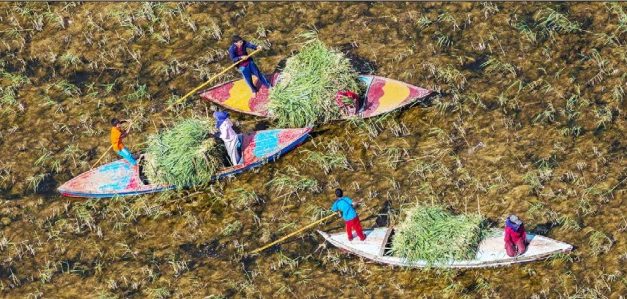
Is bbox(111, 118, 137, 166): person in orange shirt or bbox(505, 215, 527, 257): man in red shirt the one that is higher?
bbox(111, 118, 137, 166): person in orange shirt

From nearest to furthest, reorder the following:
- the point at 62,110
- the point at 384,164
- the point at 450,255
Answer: the point at 450,255, the point at 384,164, the point at 62,110

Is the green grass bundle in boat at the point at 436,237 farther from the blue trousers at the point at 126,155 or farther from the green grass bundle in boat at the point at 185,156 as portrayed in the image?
the blue trousers at the point at 126,155

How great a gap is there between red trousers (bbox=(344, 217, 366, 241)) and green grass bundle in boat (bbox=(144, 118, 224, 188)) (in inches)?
122

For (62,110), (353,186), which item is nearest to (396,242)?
(353,186)

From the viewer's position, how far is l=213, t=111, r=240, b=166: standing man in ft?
67.5

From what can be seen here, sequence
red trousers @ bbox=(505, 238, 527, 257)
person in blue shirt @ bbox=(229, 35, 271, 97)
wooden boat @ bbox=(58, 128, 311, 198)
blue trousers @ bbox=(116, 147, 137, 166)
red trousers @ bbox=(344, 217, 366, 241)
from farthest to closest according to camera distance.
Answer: person in blue shirt @ bbox=(229, 35, 271, 97), blue trousers @ bbox=(116, 147, 137, 166), wooden boat @ bbox=(58, 128, 311, 198), red trousers @ bbox=(344, 217, 366, 241), red trousers @ bbox=(505, 238, 527, 257)

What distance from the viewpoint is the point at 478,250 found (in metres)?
18.7

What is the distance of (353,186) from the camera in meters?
20.7

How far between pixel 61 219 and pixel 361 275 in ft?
19.3

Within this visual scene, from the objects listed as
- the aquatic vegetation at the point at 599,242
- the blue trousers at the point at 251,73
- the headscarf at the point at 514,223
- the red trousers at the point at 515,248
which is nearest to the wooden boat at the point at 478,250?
the red trousers at the point at 515,248

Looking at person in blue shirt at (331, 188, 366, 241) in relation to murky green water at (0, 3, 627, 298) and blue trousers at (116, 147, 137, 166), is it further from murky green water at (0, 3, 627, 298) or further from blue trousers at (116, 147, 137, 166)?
blue trousers at (116, 147, 137, 166)

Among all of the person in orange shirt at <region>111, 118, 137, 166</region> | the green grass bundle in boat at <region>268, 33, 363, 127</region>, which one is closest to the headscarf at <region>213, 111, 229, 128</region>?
the green grass bundle in boat at <region>268, 33, 363, 127</region>

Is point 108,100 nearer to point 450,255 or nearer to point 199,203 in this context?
point 199,203

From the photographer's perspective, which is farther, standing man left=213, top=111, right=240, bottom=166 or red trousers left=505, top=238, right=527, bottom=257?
standing man left=213, top=111, right=240, bottom=166
